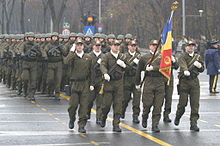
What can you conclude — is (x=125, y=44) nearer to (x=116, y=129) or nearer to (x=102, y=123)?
(x=102, y=123)

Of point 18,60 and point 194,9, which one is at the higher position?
point 194,9

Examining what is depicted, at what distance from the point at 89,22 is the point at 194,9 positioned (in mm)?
37143

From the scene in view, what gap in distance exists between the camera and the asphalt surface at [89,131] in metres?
13.4

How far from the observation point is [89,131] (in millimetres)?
15000

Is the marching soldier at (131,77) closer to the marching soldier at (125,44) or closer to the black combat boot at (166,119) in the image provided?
the black combat boot at (166,119)

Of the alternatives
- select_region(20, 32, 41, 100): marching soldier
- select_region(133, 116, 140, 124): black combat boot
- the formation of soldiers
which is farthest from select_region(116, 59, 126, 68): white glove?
select_region(20, 32, 41, 100): marching soldier

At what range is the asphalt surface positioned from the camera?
13.4 metres

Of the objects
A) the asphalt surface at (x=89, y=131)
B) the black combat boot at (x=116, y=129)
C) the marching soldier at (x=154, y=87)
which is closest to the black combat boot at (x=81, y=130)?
the asphalt surface at (x=89, y=131)

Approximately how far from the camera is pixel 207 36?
59.4 meters

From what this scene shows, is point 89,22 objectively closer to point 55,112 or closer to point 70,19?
point 55,112

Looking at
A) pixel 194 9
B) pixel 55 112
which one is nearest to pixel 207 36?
pixel 194 9

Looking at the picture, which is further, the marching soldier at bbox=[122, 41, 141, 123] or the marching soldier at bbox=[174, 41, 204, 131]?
the marching soldier at bbox=[122, 41, 141, 123]

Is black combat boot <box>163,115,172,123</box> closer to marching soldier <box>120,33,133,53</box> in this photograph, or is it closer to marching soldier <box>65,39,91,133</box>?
marching soldier <box>65,39,91,133</box>

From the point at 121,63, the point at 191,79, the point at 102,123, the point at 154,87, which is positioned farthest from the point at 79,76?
the point at 191,79
